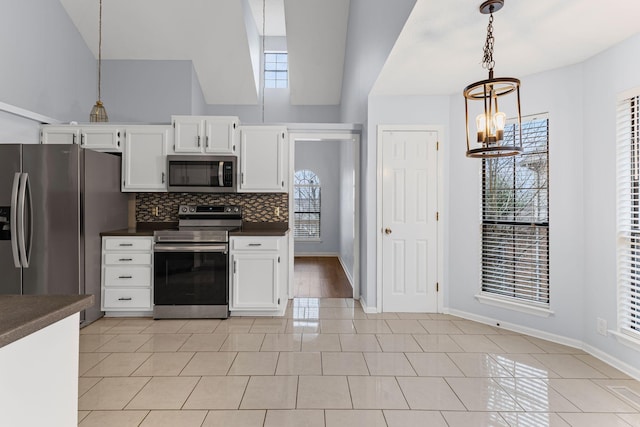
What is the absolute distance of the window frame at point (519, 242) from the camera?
3414 millimetres

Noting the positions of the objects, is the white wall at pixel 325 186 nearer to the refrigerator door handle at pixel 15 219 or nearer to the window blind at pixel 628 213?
the refrigerator door handle at pixel 15 219

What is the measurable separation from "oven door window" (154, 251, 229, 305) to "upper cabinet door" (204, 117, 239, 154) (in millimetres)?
1176

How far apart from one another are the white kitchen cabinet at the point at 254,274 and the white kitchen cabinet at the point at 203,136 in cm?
108

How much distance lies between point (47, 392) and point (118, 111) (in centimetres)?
622

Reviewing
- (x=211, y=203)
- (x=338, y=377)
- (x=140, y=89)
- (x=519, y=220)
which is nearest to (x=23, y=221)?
(x=211, y=203)

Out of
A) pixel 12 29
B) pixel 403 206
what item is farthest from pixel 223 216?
pixel 12 29

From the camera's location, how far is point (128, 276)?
3.91 m

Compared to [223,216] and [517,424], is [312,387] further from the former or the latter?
[223,216]

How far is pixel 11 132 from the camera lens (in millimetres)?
3816

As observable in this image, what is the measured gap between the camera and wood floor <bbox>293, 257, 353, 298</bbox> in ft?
16.9

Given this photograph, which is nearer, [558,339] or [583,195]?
[583,195]

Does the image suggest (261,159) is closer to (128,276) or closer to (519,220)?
(128,276)

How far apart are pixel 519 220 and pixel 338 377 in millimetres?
2292

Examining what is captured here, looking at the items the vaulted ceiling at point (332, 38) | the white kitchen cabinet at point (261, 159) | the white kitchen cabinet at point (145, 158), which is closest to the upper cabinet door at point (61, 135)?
the white kitchen cabinet at point (145, 158)
